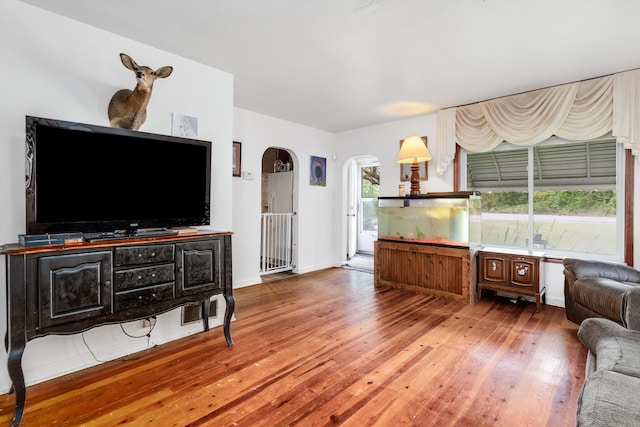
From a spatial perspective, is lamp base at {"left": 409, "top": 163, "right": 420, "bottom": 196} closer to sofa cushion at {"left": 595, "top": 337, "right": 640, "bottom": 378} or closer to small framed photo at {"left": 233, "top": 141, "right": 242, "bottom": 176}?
small framed photo at {"left": 233, "top": 141, "right": 242, "bottom": 176}

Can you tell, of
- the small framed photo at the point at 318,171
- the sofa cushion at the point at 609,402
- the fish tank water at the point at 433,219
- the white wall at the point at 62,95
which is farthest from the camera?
the small framed photo at the point at 318,171

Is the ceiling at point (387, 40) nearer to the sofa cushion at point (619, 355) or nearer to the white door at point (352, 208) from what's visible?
the sofa cushion at point (619, 355)

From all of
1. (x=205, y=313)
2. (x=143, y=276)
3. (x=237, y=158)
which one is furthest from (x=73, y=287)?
(x=237, y=158)

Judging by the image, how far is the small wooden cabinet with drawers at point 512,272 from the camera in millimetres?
3461

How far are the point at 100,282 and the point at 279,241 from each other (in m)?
3.53

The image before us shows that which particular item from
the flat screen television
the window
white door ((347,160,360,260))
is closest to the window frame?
the window

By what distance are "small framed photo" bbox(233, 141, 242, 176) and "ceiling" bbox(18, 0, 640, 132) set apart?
85 centimetres

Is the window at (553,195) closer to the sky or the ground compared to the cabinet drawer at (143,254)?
closer to the sky

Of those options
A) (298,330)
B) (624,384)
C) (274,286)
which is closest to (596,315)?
(624,384)

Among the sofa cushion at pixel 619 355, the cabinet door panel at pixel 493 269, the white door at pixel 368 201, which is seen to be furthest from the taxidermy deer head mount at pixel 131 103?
the white door at pixel 368 201

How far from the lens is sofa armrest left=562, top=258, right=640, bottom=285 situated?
274 centimetres

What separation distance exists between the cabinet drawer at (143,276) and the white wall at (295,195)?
205cm

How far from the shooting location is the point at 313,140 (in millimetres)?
5492

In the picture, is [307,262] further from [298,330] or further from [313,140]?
[298,330]
